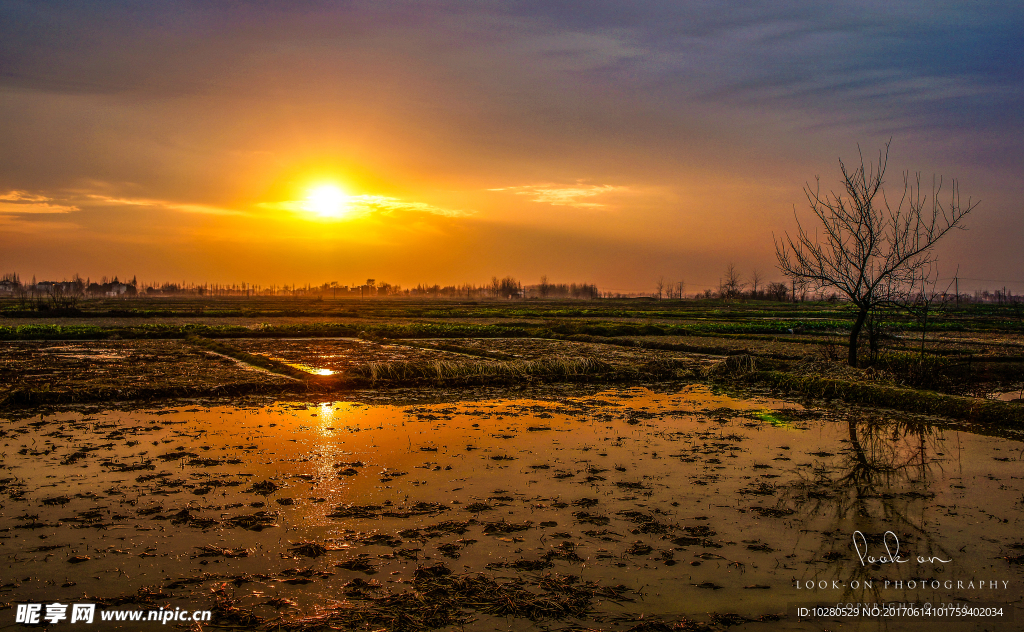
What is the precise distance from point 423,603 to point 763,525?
3.19 metres

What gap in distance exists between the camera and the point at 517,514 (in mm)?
5715

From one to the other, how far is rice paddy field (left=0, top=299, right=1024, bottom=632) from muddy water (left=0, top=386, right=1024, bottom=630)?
28 millimetres

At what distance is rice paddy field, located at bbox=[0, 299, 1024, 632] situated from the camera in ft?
13.6

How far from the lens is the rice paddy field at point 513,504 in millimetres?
4141

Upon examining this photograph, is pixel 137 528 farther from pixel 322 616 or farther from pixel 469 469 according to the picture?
pixel 469 469

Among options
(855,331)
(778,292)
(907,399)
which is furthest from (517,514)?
(778,292)

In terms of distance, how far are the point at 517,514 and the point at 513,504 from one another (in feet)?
0.96

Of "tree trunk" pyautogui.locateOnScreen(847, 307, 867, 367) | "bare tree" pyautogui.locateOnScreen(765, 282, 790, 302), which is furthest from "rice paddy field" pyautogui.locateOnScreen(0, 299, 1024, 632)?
"bare tree" pyautogui.locateOnScreen(765, 282, 790, 302)

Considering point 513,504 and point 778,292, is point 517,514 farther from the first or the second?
point 778,292

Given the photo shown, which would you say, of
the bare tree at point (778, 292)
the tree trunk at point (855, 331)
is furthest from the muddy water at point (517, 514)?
the bare tree at point (778, 292)

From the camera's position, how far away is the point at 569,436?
9141 mm

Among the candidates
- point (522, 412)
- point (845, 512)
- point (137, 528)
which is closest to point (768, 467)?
point (845, 512)

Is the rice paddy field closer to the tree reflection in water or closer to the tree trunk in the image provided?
the tree reflection in water

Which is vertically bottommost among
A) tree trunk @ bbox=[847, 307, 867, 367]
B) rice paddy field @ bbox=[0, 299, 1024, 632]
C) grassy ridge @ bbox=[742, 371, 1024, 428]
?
rice paddy field @ bbox=[0, 299, 1024, 632]
